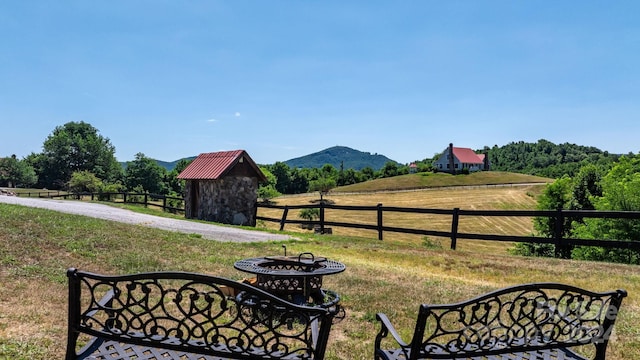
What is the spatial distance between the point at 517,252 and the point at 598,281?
1847cm

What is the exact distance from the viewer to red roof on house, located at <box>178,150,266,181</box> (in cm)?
1928

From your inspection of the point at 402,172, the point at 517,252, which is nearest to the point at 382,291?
the point at 517,252

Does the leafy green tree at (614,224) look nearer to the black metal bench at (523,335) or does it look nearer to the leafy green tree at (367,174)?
the black metal bench at (523,335)

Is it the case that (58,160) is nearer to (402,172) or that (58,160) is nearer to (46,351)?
(402,172)

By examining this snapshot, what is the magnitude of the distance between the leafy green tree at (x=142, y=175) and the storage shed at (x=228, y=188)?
5909cm

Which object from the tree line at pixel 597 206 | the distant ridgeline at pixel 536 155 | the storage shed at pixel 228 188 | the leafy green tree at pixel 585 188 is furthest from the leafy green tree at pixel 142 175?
the distant ridgeline at pixel 536 155

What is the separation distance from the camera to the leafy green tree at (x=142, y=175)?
2928 inches

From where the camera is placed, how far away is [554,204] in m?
30.7

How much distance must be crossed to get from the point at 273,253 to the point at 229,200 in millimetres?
10167

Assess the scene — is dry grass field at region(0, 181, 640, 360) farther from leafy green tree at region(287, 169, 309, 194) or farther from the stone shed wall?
leafy green tree at region(287, 169, 309, 194)

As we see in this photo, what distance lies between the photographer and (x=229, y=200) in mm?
19469

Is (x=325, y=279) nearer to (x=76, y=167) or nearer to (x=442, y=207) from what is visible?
(x=442, y=207)

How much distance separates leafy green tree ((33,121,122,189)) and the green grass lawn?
73662mm

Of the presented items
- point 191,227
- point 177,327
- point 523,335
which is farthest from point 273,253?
point 523,335
